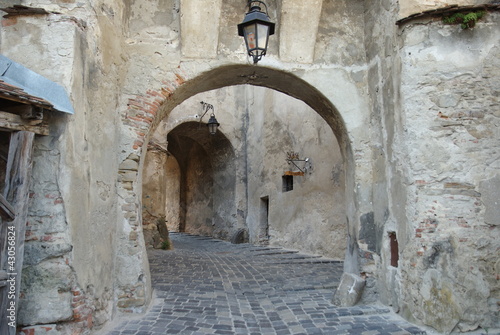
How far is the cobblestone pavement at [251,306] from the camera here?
154 inches

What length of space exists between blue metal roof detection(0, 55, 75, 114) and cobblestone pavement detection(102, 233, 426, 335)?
2.17 m

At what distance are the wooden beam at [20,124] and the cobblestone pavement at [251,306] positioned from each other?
1987mm

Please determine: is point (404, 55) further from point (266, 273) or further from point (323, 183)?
point (323, 183)

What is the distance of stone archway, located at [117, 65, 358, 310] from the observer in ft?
14.5

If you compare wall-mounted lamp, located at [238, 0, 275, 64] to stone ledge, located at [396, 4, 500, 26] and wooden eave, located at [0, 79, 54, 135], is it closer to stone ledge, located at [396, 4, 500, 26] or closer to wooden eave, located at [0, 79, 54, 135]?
stone ledge, located at [396, 4, 500, 26]

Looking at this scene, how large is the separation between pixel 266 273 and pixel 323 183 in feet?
10.2

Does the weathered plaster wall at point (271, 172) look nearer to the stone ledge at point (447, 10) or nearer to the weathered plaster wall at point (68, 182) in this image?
the stone ledge at point (447, 10)

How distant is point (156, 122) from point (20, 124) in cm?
205

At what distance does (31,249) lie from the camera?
3332mm

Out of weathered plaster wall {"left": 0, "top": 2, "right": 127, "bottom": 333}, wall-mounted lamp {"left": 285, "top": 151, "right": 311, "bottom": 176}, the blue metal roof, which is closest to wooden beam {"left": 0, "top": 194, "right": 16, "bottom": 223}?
weathered plaster wall {"left": 0, "top": 2, "right": 127, "bottom": 333}

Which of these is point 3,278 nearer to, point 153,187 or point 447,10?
point 447,10

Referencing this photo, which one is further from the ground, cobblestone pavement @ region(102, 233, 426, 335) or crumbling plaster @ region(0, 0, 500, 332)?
crumbling plaster @ region(0, 0, 500, 332)

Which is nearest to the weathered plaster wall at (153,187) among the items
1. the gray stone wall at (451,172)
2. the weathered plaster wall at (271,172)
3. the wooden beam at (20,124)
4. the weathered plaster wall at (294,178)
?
the weathered plaster wall at (271,172)

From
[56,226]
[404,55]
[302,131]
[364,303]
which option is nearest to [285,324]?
[364,303]
